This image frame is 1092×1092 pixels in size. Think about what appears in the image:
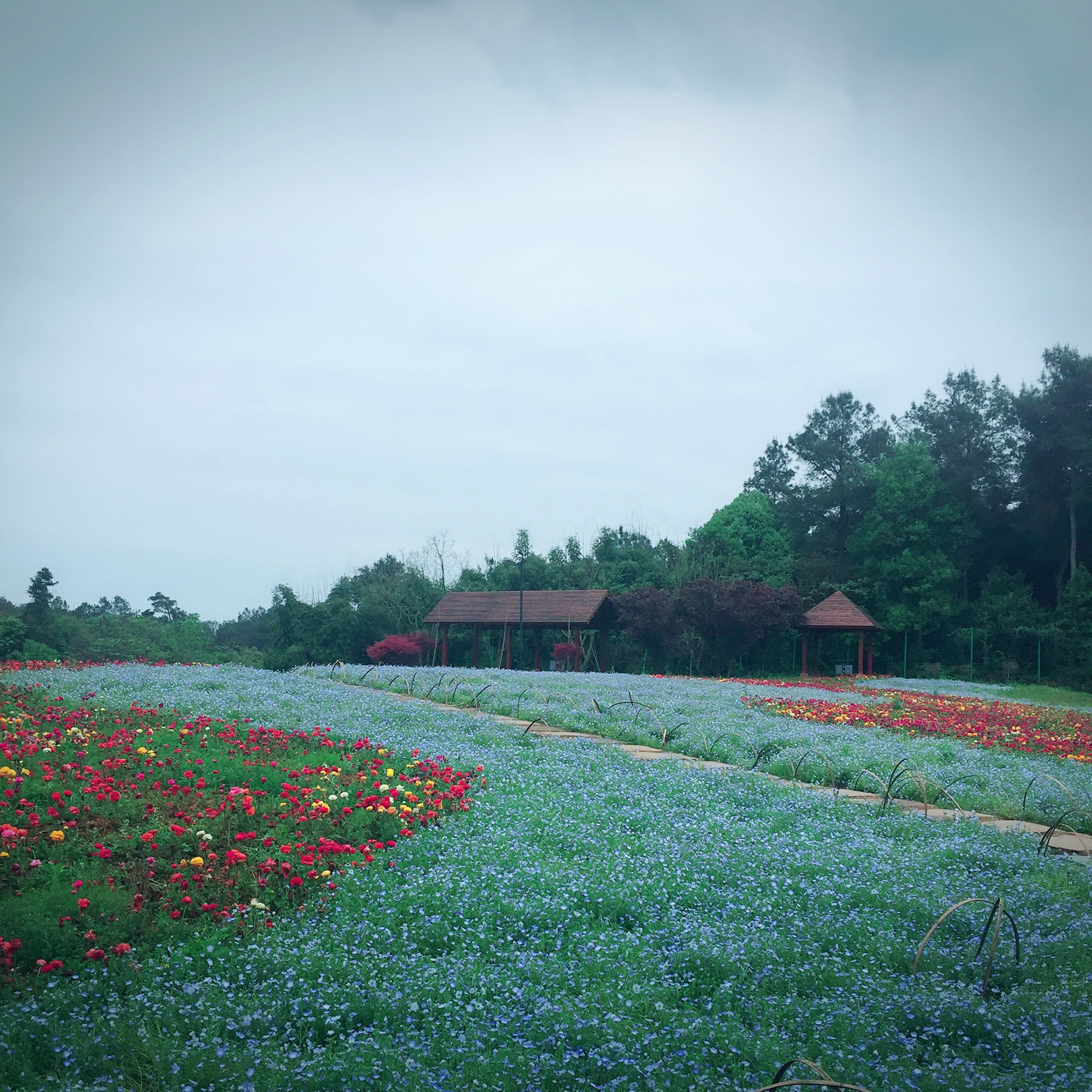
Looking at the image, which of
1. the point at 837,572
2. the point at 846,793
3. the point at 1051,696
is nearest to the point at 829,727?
the point at 846,793

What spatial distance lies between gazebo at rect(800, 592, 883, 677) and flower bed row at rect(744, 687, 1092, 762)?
9.07m

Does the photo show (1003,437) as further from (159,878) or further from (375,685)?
(159,878)

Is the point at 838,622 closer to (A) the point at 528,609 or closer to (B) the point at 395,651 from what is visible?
(A) the point at 528,609

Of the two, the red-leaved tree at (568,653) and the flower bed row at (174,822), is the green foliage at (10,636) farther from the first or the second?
the red-leaved tree at (568,653)

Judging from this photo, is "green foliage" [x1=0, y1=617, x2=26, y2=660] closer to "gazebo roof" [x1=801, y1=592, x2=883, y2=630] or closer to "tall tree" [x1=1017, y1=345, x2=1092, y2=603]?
"gazebo roof" [x1=801, y1=592, x2=883, y2=630]

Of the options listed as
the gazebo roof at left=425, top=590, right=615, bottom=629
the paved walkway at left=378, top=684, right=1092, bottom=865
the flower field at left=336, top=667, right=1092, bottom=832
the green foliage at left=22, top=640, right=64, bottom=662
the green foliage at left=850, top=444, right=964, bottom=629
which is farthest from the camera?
the green foliage at left=850, top=444, right=964, bottom=629

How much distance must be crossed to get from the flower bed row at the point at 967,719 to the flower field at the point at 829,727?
5 centimetres

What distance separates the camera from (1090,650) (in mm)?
27281

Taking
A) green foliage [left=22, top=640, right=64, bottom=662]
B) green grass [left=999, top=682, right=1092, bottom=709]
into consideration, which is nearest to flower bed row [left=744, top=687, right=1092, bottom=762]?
green grass [left=999, top=682, right=1092, bottom=709]

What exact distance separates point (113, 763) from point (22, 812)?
147 centimetres

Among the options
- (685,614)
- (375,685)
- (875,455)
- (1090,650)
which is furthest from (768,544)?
(375,685)

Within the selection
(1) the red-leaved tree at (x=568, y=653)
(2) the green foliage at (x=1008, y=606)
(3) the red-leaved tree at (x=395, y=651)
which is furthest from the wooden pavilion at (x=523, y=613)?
(2) the green foliage at (x=1008, y=606)

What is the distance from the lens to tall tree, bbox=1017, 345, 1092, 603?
94.5 ft

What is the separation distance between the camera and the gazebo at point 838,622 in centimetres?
2825
